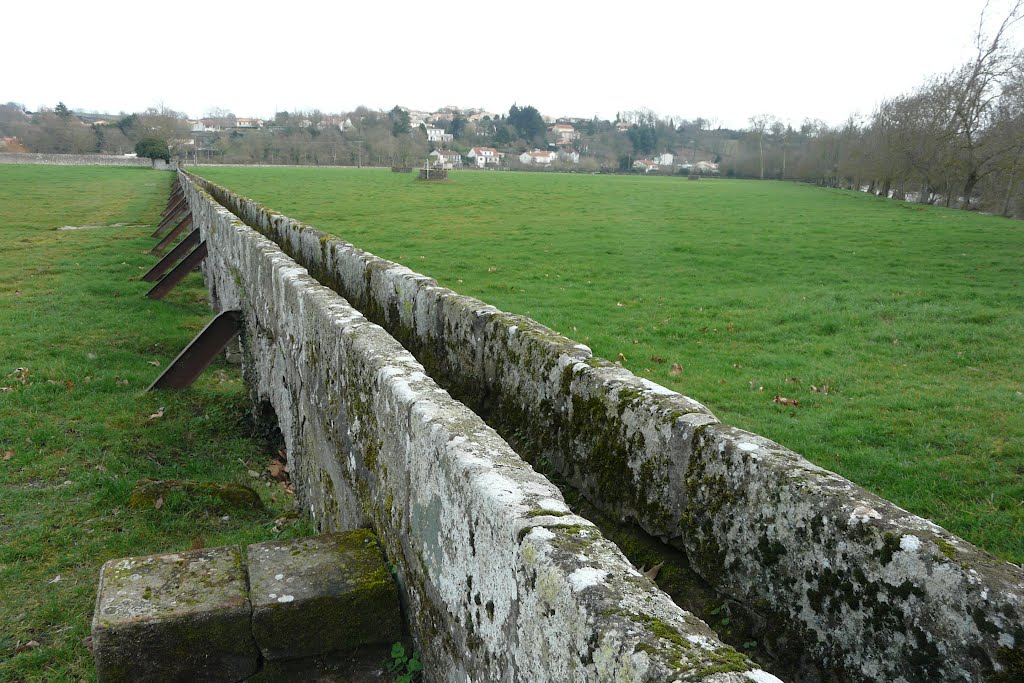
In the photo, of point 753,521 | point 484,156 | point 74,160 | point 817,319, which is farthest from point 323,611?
point 484,156

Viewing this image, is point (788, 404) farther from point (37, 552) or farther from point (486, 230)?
point (486, 230)

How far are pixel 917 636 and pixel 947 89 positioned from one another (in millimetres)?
44464

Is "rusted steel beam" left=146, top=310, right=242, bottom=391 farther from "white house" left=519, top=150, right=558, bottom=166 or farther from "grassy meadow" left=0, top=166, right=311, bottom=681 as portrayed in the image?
"white house" left=519, top=150, right=558, bottom=166

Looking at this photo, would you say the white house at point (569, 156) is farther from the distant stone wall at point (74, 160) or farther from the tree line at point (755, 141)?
the distant stone wall at point (74, 160)

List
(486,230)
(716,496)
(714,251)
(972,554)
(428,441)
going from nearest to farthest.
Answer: (972,554) → (428,441) → (716,496) → (714,251) → (486,230)

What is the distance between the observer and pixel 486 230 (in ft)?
74.3

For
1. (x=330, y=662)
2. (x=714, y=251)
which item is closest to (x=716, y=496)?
(x=330, y=662)

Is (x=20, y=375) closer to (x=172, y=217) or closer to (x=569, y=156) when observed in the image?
(x=172, y=217)

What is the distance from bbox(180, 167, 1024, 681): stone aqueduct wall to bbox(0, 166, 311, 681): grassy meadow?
4.20ft

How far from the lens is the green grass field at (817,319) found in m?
5.47

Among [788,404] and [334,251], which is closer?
[788,404]

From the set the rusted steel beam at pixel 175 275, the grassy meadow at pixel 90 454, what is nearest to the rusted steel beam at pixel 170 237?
the grassy meadow at pixel 90 454

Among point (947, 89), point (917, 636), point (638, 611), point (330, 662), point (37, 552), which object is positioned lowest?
point (37, 552)

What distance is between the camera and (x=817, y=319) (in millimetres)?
10336
